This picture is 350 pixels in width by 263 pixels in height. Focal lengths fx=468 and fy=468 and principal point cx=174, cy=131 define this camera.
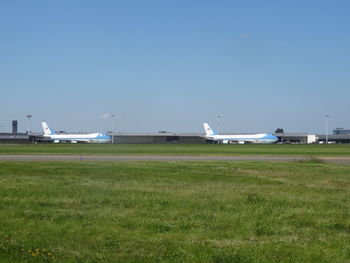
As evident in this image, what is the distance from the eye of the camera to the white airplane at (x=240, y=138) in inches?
6211

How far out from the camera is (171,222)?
1085 centimetres

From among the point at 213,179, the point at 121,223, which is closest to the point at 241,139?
the point at 213,179

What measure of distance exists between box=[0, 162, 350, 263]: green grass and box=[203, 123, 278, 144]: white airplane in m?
141

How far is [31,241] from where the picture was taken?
8.84 m

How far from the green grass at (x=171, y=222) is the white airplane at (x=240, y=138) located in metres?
141

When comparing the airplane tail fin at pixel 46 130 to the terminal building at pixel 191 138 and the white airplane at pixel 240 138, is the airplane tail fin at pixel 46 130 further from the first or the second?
the white airplane at pixel 240 138

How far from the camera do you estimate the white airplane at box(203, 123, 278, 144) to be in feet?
518

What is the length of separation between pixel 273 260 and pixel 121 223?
4.06 meters

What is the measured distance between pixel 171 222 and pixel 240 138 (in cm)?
15588

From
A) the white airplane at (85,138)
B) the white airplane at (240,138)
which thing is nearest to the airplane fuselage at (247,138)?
the white airplane at (240,138)

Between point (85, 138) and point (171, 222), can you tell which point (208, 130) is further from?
point (171, 222)

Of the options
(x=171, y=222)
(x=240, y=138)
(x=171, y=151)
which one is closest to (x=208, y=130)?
(x=240, y=138)

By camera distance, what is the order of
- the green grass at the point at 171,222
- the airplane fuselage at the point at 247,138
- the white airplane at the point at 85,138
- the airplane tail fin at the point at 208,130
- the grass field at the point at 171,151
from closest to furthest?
the green grass at the point at 171,222
the grass field at the point at 171,151
the white airplane at the point at 85,138
the airplane fuselage at the point at 247,138
the airplane tail fin at the point at 208,130

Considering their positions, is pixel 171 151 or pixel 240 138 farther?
pixel 240 138
